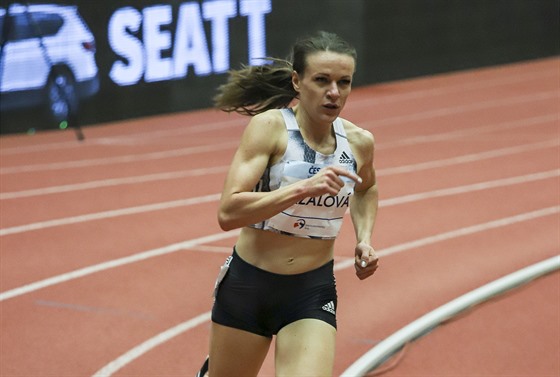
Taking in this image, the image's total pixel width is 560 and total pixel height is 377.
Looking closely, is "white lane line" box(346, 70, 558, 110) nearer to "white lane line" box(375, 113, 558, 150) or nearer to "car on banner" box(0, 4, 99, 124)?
"white lane line" box(375, 113, 558, 150)

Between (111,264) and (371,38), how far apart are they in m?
11.3

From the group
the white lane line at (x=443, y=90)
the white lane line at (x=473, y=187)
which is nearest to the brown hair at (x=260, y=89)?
the white lane line at (x=473, y=187)

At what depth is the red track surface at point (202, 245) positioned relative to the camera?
229 inches

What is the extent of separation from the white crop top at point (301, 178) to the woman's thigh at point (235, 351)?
1.36ft

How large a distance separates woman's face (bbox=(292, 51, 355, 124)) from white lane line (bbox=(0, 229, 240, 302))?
3582 mm

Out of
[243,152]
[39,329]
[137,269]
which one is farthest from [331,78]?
[137,269]

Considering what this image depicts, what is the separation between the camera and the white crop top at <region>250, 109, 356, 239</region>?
3779 mm

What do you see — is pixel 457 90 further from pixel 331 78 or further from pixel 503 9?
pixel 331 78

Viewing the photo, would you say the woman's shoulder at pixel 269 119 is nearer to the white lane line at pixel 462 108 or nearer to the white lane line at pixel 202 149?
the white lane line at pixel 202 149

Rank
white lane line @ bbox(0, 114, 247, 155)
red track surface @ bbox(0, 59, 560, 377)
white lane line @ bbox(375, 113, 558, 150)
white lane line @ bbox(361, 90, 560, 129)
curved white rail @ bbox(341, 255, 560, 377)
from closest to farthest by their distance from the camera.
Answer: curved white rail @ bbox(341, 255, 560, 377), red track surface @ bbox(0, 59, 560, 377), white lane line @ bbox(0, 114, 247, 155), white lane line @ bbox(375, 113, 558, 150), white lane line @ bbox(361, 90, 560, 129)

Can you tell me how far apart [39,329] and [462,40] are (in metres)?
15.0

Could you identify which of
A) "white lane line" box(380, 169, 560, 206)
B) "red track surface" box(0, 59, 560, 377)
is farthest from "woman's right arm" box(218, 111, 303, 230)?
"white lane line" box(380, 169, 560, 206)

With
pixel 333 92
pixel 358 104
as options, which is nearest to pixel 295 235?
pixel 333 92

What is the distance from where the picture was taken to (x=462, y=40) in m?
19.8
